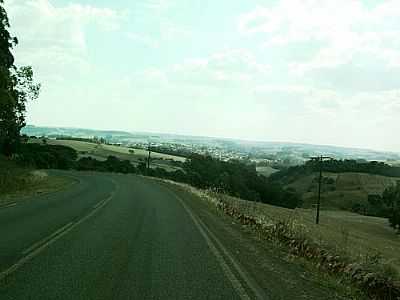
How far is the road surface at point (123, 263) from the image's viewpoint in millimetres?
7336

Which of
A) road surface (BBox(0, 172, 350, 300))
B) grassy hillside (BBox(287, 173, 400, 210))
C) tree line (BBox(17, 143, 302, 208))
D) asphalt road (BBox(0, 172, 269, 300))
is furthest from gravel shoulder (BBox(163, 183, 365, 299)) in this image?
grassy hillside (BBox(287, 173, 400, 210))

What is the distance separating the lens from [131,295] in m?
7.00

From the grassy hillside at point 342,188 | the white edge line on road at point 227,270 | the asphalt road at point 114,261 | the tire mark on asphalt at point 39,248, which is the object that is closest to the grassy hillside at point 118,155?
the grassy hillside at point 342,188

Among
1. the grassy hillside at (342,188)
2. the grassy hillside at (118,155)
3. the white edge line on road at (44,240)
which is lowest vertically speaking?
the grassy hillside at (342,188)

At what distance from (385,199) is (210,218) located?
97.6 meters

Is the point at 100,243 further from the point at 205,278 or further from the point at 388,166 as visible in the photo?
the point at 388,166

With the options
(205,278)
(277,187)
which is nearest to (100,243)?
(205,278)

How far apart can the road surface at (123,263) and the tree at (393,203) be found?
7189 centimetres

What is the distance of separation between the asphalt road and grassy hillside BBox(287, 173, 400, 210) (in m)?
107

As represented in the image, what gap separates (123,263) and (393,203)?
321 feet

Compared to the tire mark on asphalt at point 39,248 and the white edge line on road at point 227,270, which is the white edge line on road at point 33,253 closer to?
the tire mark on asphalt at point 39,248

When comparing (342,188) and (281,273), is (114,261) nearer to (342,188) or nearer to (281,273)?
(281,273)

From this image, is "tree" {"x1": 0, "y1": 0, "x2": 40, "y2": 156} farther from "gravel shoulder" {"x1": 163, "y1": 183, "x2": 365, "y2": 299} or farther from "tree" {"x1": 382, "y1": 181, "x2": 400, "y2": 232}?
"tree" {"x1": 382, "y1": 181, "x2": 400, "y2": 232}

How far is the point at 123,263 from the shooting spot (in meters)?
9.41
